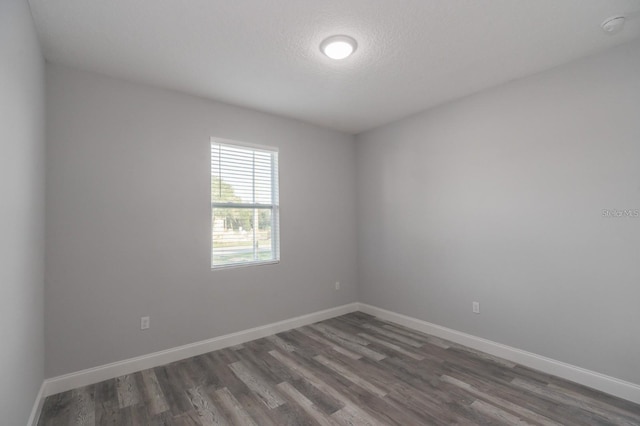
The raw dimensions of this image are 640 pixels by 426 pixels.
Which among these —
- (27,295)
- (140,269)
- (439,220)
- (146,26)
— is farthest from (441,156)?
(27,295)

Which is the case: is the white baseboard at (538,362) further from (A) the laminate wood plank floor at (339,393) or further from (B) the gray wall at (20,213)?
(B) the gray wall at (20,213)

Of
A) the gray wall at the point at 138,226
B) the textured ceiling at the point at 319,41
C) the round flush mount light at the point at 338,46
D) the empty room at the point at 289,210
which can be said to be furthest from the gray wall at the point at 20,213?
the round flush mount light at the point at 338,46

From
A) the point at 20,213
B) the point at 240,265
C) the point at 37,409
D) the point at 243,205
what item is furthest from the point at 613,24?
the point at 37,409

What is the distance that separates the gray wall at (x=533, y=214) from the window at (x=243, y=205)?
1.70 m

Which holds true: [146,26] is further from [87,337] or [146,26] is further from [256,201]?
[87,337]

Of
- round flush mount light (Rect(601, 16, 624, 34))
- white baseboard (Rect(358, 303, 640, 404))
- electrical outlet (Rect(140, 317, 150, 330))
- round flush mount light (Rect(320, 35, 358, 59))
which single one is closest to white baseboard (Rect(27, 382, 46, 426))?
electrical outlet (Rect(140, 317, 150, 330))

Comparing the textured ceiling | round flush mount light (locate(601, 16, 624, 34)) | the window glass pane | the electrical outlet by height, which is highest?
the textured ceiling

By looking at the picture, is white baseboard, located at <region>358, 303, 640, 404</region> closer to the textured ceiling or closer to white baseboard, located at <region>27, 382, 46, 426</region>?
the textured ceiling

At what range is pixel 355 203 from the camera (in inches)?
189

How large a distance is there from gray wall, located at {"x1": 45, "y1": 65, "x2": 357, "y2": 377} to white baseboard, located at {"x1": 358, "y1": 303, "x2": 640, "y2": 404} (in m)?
1.66

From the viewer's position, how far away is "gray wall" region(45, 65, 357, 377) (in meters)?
2.58

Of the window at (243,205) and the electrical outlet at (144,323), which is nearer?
the electrical outlet at (144,323)

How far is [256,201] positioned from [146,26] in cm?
205

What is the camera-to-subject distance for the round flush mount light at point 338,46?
228cm
